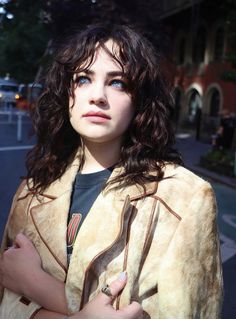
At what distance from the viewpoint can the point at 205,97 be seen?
Answer: 24.0 metres

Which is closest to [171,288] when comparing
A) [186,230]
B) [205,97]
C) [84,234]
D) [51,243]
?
[186,230]

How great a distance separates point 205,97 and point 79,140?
2297 centimetres

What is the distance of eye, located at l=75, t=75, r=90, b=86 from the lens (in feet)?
5.10

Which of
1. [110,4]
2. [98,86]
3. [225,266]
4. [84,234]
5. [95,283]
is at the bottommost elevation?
[225,266]

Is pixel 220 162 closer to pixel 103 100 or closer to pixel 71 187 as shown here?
pixel 71 187

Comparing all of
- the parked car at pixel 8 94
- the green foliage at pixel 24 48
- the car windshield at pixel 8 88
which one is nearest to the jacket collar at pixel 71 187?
the green foliage at pixel 24 48

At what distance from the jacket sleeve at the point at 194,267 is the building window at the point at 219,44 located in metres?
22.4

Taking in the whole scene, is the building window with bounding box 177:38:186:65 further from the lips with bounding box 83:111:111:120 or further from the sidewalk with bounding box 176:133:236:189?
the lips with bounding box 83:111:111:120

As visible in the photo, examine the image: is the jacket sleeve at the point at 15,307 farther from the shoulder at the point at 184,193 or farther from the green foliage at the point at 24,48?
the green foliage at the point at 24,48

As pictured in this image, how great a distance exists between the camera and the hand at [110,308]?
4.29 feet

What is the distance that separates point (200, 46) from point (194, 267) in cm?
2491

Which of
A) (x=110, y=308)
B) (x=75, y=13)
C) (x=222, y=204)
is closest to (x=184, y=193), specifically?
(x=110, y=308)

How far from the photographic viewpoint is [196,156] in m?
15.4

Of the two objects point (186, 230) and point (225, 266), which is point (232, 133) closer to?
point (225, 266)
